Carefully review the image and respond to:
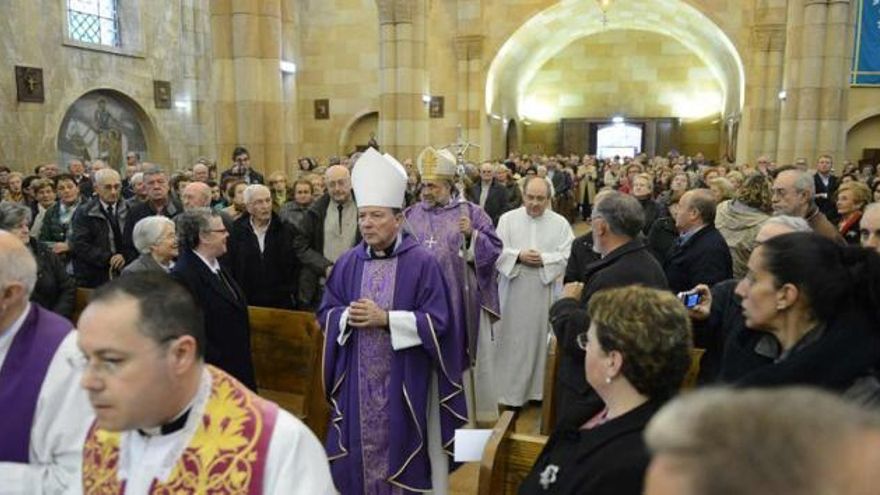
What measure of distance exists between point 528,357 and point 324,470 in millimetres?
4151

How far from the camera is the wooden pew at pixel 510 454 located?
8.40ft

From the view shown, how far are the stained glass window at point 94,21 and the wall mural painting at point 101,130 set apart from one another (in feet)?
3.99

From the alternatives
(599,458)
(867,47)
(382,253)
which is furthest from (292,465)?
(867,47)

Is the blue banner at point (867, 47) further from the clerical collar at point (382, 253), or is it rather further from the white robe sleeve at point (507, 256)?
the clerical collar at point (382, 253)

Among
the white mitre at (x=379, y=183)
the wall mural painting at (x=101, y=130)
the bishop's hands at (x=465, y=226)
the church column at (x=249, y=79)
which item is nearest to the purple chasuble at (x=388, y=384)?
the white mitre at (x=379, y=183)

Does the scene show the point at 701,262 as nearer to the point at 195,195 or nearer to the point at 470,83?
the point at 195,195

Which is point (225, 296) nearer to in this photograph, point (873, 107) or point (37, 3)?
point (37, 3)

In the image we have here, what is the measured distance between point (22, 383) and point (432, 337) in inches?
71.5

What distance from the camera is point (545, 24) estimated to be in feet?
67.9

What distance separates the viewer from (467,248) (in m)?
5.35

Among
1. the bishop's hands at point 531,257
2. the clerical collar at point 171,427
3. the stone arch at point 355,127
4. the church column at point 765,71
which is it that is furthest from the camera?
the stone arch at point 355,127

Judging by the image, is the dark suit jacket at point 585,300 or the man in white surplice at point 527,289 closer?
the dark suit jacket at point 585,300

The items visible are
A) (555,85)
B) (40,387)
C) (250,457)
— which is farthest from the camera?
(555,85)

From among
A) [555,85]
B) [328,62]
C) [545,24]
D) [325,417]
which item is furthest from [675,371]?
[555,85]
